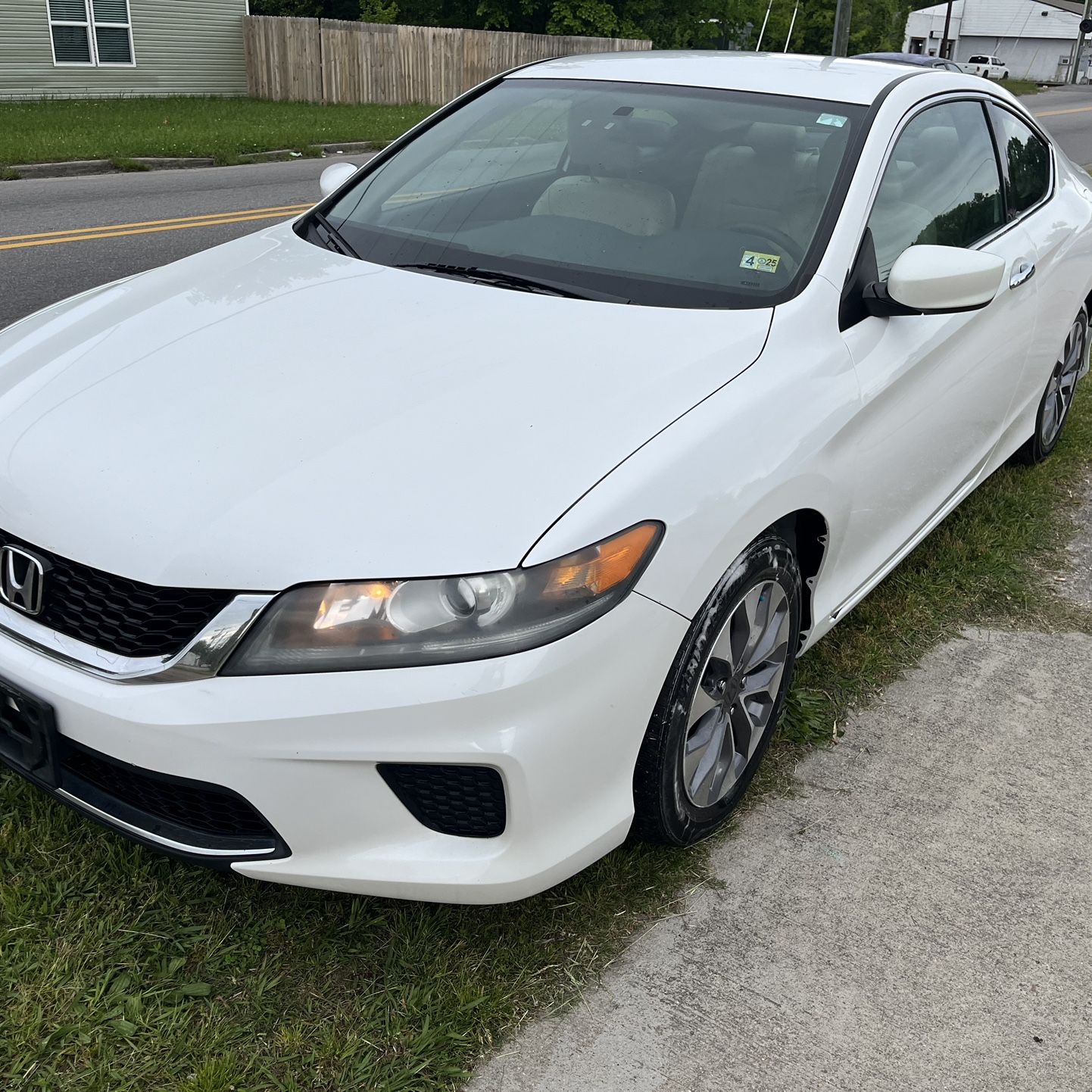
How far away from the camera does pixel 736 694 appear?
8.52 ft

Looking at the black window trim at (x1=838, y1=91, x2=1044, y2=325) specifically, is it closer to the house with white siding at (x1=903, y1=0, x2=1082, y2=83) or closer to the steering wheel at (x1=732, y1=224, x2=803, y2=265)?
the steering wheel at (x1=732, y1=224, x2=803, y2=265)

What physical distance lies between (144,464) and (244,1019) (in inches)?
41.5

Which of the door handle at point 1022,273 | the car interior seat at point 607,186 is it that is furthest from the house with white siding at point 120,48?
the door handle at point 1022,273

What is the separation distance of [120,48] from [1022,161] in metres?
20.1

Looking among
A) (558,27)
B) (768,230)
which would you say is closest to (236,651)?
(768,230)

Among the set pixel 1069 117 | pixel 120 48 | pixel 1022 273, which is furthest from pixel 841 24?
pixel 1022 273

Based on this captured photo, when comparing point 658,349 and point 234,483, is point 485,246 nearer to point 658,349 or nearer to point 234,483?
point 658,349

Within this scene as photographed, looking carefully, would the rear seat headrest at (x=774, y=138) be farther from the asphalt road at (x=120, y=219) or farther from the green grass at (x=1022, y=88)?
the green grass at (x=1022, y=88)

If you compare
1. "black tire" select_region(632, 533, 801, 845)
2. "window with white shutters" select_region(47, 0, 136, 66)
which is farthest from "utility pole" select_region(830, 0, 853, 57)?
"black tire" select_region(632, 533, 801, 845)

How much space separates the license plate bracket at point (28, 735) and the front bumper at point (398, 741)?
0.8 inches

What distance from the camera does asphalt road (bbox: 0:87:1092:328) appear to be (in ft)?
24.2

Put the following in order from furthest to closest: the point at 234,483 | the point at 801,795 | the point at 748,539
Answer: the point at 801,795 → the point at 748,539 → the point at 234,483

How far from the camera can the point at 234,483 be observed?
2.13 metres

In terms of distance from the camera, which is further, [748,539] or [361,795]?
[748,539]
